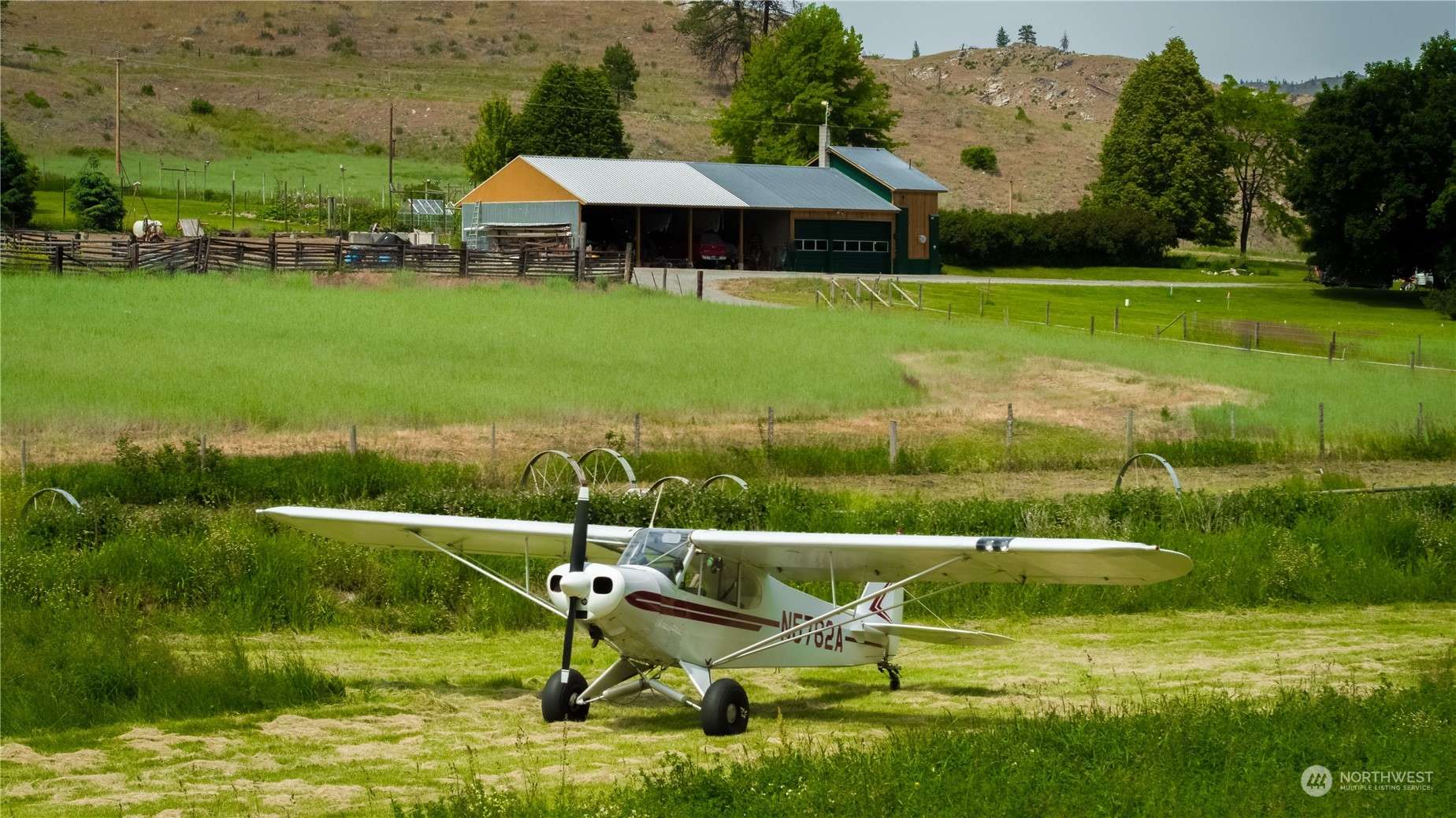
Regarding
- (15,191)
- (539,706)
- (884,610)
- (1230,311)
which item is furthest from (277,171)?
(884,610)

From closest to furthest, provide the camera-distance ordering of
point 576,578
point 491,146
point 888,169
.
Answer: point 576,578
point 888,169
point 491,146

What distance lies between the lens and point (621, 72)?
142m

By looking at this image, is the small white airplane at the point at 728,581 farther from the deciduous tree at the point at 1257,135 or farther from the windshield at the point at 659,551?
the deciduous tree at the point at 1257,135

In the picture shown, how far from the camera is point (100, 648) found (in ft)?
51.7

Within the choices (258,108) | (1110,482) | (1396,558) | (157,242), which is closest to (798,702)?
(1396,558)

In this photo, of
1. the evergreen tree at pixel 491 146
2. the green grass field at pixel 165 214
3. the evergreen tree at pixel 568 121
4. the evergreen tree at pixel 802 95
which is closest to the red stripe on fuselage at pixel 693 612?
the green grass field at pixel 165 214

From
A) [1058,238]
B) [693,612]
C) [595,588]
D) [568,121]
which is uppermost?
[568,121]

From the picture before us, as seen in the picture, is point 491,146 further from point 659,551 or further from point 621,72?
point 659,551

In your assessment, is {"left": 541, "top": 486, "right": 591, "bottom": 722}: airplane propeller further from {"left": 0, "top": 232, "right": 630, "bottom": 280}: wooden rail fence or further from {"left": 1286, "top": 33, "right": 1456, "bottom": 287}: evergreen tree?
{"left": 1286, "top": 33, "right": 1456, "bottom": 287}: evergreen tree

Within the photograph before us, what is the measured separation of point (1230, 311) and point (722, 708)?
53476 millimetres

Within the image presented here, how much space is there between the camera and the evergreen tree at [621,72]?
139 metres

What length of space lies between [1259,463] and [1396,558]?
29.6 ft

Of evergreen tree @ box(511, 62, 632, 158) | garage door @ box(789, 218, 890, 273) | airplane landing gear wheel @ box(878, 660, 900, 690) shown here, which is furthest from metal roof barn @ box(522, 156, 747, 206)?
airplane landing gear wheel @ box(878, 660, 900, 690)

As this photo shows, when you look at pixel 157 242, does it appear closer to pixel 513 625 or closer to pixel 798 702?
pixel 513 625
